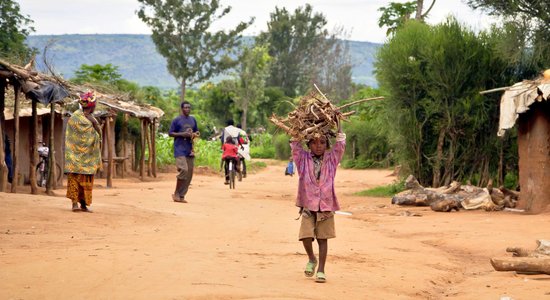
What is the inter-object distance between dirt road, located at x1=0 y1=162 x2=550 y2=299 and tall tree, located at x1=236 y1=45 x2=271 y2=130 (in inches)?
2026

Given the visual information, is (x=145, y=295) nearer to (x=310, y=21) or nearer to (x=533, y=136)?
(x=533, y=136)

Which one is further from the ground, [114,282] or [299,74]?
[299,74]

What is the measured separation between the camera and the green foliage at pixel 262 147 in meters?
57.0

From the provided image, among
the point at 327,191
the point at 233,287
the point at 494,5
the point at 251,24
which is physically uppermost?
the point at 251,24

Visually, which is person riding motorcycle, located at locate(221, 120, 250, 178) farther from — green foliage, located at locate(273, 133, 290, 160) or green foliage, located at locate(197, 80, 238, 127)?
green foliage, located at locate(197, 80, 238, 127)

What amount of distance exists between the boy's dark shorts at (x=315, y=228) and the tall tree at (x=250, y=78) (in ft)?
200

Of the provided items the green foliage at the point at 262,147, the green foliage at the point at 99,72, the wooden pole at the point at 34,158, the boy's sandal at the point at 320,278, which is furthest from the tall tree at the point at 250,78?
the boy's sandal at the point at 320,278

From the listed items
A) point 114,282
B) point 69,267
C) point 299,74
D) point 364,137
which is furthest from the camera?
point 299,74

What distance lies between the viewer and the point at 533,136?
720 inches

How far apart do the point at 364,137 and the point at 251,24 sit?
29.6m

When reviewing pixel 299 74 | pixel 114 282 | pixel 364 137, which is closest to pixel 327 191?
pixel 114 282

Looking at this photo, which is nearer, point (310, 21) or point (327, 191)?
point (327, 191)

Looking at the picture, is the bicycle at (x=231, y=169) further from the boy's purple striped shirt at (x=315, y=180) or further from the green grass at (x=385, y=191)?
the boy's purple striped shirt at (x=315, y=180)

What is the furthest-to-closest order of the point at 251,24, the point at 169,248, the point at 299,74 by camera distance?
1. the point at 299,74
2. the point at 251,24
3. the point at 169,248
